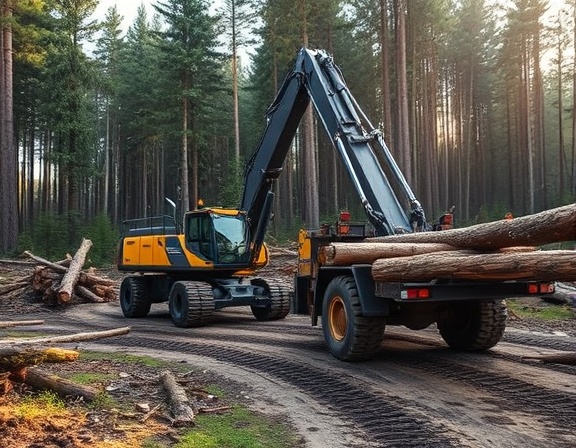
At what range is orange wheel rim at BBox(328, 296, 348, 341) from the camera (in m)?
8.11

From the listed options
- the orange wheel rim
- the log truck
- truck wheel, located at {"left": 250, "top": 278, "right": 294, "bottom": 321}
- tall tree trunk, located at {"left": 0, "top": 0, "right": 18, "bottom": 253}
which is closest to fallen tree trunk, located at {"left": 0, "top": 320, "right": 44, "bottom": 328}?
the log truck

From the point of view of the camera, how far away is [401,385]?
658cm

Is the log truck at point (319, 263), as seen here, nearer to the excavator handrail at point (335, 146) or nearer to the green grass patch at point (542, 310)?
the excavator handrail at point (335, 146)

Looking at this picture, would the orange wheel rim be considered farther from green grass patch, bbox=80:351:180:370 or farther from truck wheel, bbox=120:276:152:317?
truck wheel, bbox=120:276:152:317

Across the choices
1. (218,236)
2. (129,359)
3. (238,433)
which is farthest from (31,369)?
(218,236)

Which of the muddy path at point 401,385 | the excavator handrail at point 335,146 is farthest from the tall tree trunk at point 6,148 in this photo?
the muddy path at point 401,385

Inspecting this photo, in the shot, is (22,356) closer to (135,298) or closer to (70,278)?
(135,298)

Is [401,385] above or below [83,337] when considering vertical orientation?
below

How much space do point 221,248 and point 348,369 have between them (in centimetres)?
605

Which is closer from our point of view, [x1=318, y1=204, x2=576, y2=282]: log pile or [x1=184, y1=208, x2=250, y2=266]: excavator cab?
[x1=318, y1=204, x2=576, y2=282]: log pile

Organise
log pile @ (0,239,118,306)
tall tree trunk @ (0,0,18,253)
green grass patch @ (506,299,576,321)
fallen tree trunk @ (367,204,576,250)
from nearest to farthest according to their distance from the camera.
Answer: fallen tree trunk @ (367,204,576,250) → green grass patch @ (506,299,576,321) → log pile @ (0,239,118,306) → tall tree trunk @ (0,0,18,253)

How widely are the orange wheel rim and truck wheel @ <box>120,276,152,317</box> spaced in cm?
795

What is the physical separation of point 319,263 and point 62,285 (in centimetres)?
1090

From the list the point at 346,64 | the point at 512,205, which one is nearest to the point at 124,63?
the point at 346,64
